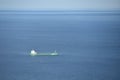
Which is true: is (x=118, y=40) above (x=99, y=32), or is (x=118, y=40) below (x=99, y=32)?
below

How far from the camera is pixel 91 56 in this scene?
1062mm

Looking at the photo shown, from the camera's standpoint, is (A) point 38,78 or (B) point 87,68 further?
(B) point 87,68

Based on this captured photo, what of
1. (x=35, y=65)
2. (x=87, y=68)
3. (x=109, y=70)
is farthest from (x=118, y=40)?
(x=35, y=65)

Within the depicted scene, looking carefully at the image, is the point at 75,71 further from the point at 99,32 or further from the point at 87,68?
the point at 99,32

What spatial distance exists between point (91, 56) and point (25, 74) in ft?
0.90

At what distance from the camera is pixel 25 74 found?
1.05 m

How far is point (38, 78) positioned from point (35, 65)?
0.24 ft

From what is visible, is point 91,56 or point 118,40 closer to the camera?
point 118,40

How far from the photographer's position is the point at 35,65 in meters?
1.08

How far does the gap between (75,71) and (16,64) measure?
0.81ft

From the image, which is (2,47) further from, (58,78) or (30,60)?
(58,78)

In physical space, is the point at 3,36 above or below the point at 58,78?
above

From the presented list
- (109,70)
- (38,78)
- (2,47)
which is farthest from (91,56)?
(2,47)

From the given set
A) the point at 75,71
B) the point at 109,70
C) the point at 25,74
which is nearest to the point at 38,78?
the point at 25,74
